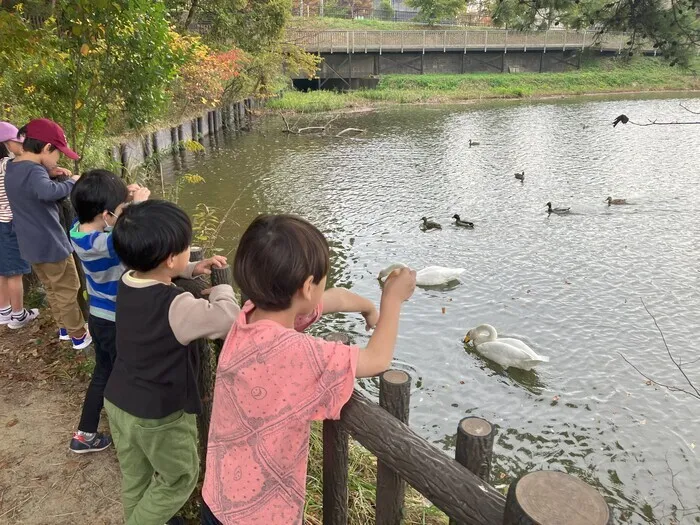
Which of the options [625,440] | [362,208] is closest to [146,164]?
[362,208]

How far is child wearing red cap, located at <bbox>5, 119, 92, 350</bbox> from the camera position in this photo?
10.7ft

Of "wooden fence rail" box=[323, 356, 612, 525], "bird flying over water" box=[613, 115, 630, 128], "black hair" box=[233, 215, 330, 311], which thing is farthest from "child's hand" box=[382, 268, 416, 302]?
"bird flying over water" box=[613, 115, 630, 128]

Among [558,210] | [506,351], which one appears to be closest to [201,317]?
[506,351]

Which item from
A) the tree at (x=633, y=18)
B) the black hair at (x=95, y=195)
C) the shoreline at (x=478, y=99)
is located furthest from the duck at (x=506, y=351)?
the shoreline at (x=478, y=99)

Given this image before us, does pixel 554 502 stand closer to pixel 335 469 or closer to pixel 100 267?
pixel 335 469

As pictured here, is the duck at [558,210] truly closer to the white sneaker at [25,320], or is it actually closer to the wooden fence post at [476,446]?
the white sneaker at [25,320]

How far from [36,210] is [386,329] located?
116 inches

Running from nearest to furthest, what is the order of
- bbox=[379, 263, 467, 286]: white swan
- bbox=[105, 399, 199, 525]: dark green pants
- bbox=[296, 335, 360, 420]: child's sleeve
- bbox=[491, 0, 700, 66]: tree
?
bbox=[296, 335, 360, 420]: child's sleeve < bbox=[105, 399, 199, 525]: dark green pants < bbox=[491, 0, 700, 66]: tree < bbox=[379, 263, 467, 286]: white swan

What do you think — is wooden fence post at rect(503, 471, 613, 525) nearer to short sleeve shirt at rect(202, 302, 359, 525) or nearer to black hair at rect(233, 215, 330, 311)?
short sleeve shirt at rect(202, 302, 359, 525)

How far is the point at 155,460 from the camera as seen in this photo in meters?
1.98

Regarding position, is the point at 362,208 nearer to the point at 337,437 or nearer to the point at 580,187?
the point at 580,187

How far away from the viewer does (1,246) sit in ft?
12.7

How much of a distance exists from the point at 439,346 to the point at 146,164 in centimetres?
759

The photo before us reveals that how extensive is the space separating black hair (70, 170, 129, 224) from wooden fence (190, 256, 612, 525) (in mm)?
1399
